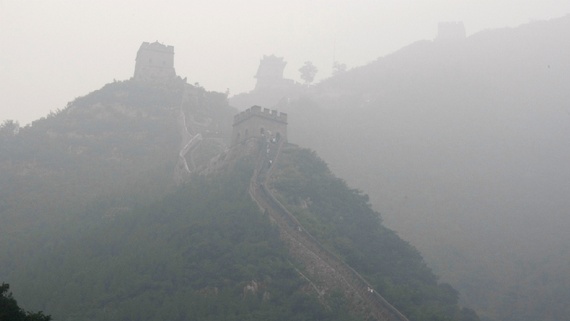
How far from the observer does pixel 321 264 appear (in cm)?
3541

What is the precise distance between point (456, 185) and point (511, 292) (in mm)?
20059

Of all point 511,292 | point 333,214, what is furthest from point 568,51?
point 333,214

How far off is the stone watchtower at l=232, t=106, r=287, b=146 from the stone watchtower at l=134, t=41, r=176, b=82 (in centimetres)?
2847

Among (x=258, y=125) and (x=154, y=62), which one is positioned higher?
(x=154, y=62)

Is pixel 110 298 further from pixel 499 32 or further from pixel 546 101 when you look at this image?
pixel 499 32

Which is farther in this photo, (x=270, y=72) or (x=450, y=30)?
(x=450, y=30)

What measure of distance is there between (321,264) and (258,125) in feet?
61.7

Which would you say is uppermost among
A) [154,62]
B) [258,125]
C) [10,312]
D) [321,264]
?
[154,62]

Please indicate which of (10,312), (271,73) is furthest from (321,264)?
(271,73)

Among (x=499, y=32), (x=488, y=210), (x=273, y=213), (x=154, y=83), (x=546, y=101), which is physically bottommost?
(x=273, y=213)

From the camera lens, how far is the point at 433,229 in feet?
210

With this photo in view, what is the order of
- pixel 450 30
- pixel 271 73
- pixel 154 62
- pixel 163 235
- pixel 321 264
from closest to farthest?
pixel 321 264, pixel 163 235, pixel 154 62, pixel 271 73, pixel 450 30

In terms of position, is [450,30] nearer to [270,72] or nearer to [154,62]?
[270,72]

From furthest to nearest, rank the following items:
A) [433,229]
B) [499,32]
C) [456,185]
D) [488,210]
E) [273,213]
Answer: [499,32] → [456,185] → [488,210] → [433,229] → [273,213]
